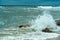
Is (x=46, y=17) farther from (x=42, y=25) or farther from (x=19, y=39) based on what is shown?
(x=19, y=39)

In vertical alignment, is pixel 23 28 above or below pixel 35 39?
above

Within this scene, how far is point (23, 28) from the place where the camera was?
15.5m

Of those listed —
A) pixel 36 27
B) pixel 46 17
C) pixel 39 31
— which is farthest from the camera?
pixel 46 17

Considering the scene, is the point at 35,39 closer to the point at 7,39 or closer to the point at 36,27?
the point at 7,39

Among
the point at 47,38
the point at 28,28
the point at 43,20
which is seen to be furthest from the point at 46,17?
the point at 47,38

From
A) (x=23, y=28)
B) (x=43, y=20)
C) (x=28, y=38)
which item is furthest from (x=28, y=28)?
(x=28, y=38)

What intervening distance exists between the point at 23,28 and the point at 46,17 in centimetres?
203

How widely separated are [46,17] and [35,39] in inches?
200

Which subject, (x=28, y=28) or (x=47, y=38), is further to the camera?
(x=28, y=28)

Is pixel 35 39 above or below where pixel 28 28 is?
below

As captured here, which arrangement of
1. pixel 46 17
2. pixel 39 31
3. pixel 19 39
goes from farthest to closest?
pixel 46 17 → pixel 39 31 → pixel 19 39

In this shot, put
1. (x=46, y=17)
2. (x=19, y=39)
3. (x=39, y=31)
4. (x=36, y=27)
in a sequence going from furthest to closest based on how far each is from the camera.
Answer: (x=46, y=17) < (x=36, y=27) < (x=39, y=31) < (x=19, y=39)

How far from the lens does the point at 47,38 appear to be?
40.1 feet

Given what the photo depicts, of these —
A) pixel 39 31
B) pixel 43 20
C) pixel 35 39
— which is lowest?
pixel 35 39
